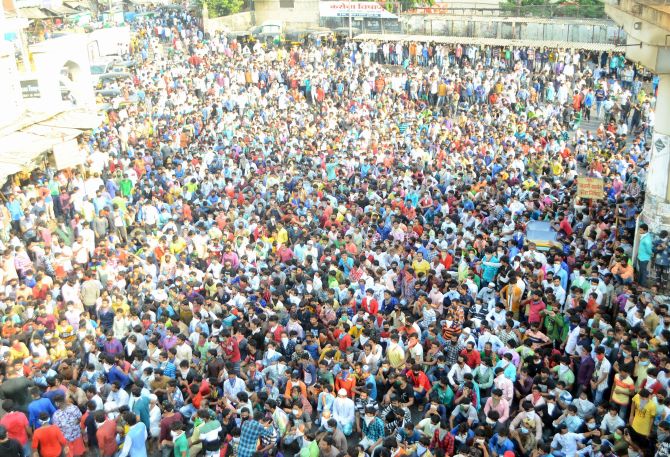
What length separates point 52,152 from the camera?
19.0 metres

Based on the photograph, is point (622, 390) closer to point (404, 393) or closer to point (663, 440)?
point (663, 440)

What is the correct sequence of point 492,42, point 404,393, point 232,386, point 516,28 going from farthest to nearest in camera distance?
point 516,28
point 492,42
point 232,386
point 404,393

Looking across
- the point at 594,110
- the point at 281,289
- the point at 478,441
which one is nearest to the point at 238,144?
the point at 281,289

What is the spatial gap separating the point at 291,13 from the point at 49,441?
105ft

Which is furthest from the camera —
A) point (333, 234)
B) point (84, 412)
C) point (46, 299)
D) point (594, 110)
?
point (594, 110)

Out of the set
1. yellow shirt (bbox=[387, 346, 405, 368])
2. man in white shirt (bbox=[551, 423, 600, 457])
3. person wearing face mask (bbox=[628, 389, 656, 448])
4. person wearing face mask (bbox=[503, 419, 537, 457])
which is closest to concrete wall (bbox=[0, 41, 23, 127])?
yellow shirt (bbox=[387, 346, 405, 368])

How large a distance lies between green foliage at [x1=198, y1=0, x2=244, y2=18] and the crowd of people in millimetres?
15890

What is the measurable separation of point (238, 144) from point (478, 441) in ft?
44.6

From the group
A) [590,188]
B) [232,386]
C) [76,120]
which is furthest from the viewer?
[76,120]

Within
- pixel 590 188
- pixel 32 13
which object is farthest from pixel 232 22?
pixel 590 188

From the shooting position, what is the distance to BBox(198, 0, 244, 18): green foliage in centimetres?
3800

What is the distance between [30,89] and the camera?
71.1ft

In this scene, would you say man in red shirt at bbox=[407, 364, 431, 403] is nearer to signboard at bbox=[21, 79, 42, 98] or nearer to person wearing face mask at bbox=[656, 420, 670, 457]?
person wearing face mask at bbox=[656, 420, 670, 457]

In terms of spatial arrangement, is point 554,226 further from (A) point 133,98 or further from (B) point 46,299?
(A) point 133,98
